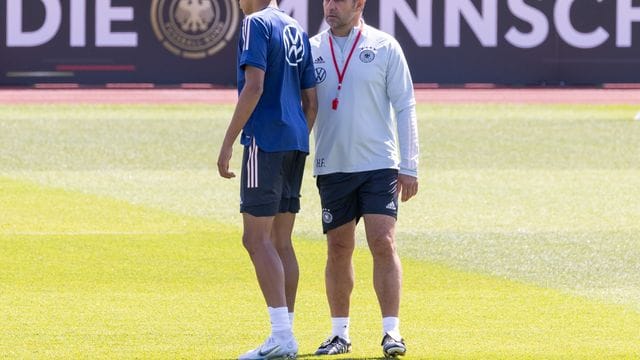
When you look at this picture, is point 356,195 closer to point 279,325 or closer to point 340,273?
point 340,273

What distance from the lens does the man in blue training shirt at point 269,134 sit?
8.11 metres

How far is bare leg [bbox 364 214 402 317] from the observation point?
851 cm

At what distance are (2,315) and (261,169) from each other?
261cm

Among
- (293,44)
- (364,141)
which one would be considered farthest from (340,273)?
(293,44)

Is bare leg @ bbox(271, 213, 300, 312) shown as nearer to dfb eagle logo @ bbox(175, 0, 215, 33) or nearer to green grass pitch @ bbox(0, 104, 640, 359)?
green grass pitch @ bbox(0, 104, 640, 359)

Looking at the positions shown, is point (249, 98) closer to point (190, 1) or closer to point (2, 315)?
point (2, 315)

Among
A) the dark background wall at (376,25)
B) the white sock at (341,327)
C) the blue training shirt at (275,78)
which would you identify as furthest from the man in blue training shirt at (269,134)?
the dark background wall at (376,25)

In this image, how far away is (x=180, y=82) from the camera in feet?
106

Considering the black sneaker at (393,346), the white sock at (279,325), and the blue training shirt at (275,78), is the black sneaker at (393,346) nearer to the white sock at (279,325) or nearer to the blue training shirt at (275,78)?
the white sock at (279,325)

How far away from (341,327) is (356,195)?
786mm

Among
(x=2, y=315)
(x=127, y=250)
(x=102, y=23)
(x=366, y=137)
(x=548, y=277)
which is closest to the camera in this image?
(x=366, y=137)

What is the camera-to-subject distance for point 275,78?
8.26 meters

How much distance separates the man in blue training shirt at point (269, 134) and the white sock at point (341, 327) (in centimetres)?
45

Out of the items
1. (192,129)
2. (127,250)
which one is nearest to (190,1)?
(192,129)
